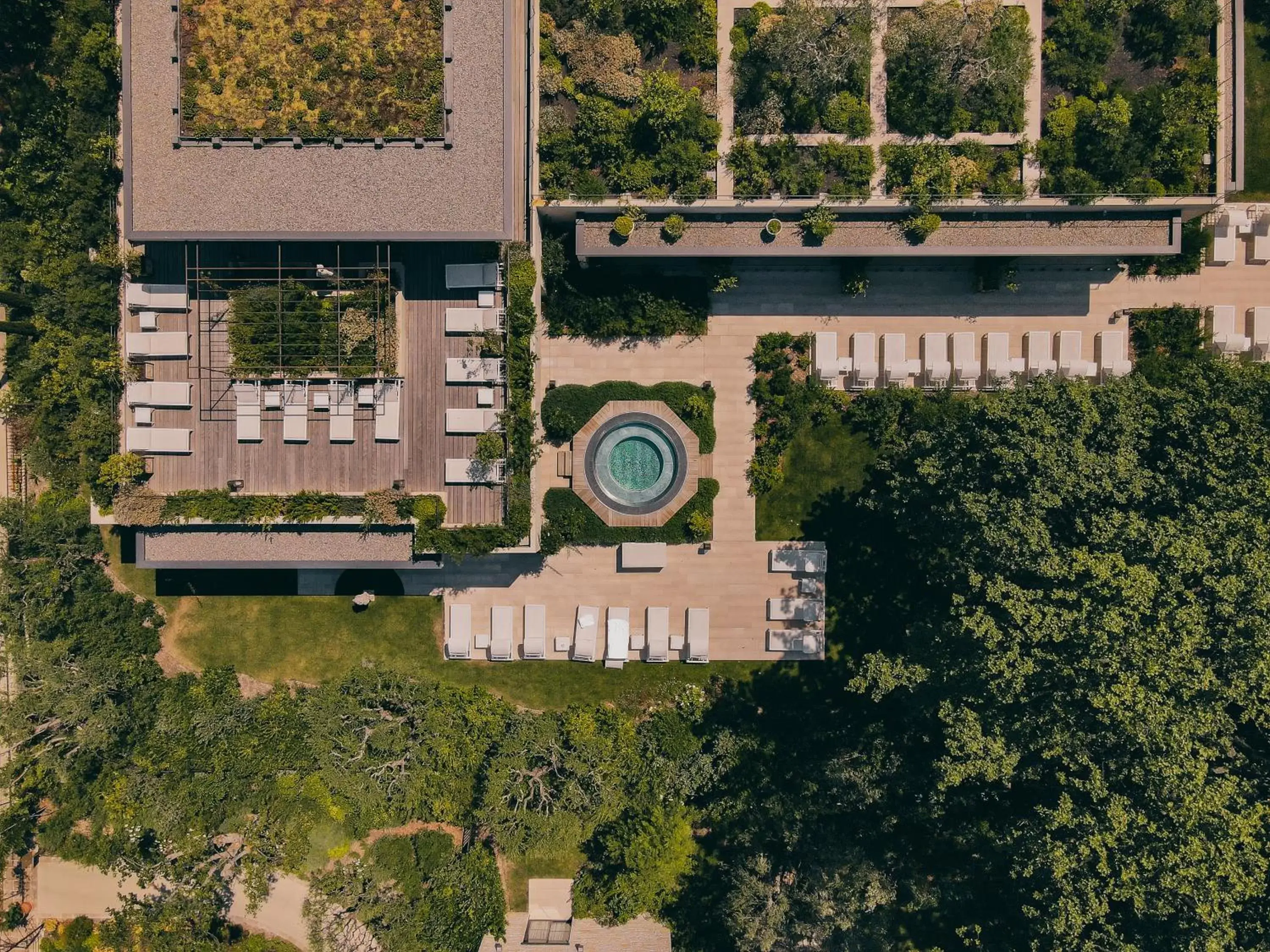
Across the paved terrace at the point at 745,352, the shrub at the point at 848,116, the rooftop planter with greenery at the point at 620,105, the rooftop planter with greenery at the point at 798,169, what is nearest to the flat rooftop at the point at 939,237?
the rooftop planter with greenery at the point at 798,169

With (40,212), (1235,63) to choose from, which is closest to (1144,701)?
(1235,63)

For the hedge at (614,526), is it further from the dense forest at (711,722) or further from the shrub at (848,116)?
the shrub at (848,116)

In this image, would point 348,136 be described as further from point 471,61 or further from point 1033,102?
point 1033,102

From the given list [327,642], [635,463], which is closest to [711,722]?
[635,463]

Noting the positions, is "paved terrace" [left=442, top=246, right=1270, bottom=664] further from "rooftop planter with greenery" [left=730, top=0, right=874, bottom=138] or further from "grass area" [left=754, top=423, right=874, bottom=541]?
"rooftop planter with greenery" [left=730, top=0, right=874, bottom=138]

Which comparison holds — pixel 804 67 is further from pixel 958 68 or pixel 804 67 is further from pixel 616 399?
pixel 616 399

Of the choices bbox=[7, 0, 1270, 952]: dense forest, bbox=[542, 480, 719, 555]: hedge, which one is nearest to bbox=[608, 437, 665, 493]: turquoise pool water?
bbox=[542, 480, 719, 555]: hedge
